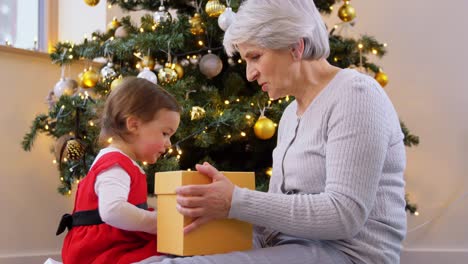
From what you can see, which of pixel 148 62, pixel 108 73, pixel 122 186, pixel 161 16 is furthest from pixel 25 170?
pixel 122 186

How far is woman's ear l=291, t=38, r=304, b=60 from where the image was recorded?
1.31 m

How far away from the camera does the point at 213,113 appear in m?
2.23

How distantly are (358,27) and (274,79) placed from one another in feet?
6.95

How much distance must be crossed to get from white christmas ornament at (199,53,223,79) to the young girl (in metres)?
0.79

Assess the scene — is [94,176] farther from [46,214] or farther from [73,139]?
[46,214]

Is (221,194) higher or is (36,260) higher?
(221,194)

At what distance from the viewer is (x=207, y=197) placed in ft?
3.77

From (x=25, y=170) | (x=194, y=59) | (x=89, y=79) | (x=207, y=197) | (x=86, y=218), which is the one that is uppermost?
(x=194, y=59)

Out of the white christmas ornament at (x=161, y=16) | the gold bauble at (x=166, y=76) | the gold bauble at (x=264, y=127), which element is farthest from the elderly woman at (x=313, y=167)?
the white christmas ornament at (x=161, y=16)

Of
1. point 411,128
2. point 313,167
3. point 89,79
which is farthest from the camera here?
point 411,128

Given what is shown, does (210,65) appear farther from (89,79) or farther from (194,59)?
(89,79)

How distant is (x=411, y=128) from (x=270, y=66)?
204 centimetres

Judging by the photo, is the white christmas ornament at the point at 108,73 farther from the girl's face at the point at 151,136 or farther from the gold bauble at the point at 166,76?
the girl's face at the point at 151,136

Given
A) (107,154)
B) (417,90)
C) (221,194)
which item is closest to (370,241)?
(221,194)
